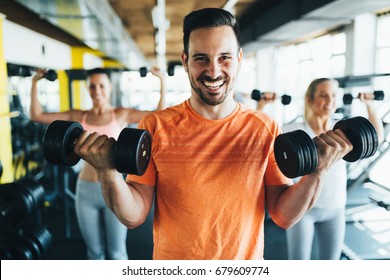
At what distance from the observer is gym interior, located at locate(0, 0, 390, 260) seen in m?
1.54

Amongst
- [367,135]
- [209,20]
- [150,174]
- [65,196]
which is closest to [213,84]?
[209,20]

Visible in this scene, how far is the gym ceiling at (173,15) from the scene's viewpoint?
2.07 m

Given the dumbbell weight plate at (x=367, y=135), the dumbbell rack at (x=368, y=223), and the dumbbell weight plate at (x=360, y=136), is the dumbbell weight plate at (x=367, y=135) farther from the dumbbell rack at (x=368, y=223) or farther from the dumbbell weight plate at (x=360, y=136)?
the dumbbell rack at (x=368, y=223)

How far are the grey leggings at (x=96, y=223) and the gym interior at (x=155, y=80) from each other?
0.23m

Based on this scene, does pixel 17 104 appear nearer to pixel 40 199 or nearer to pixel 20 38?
pixel 20 38

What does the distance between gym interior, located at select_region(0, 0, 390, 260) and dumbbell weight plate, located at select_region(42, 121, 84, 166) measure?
0.33 meters

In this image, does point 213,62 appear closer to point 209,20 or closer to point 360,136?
point 209,20

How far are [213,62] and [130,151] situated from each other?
255 millimetres

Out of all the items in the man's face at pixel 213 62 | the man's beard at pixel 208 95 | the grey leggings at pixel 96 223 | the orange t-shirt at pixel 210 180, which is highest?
the man's face at pixel 213 62

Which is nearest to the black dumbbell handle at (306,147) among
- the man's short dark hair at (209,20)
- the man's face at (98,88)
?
the man's short dark hair at (209,20)

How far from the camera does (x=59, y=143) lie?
69 cm

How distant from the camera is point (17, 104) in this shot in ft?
9.77

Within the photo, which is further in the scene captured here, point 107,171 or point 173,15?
point 173,15
